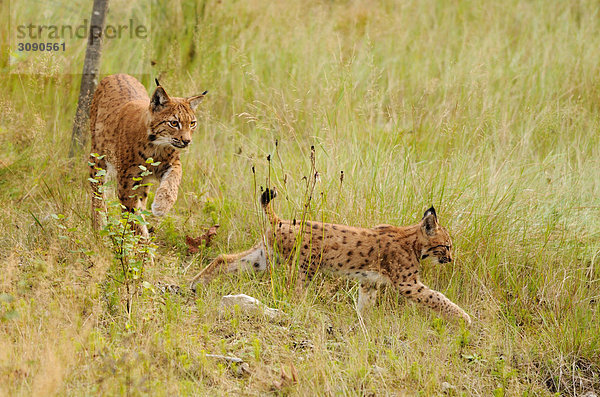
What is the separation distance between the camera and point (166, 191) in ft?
19.4

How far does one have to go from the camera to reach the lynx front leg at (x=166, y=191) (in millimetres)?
5758

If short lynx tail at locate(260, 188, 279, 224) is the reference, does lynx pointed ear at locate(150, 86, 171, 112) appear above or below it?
above

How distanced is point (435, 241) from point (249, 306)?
5.38 ft

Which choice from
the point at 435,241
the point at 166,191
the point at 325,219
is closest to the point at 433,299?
the point at 435,241

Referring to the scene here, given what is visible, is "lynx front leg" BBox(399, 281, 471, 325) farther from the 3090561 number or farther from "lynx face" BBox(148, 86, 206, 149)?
the 3090561 number

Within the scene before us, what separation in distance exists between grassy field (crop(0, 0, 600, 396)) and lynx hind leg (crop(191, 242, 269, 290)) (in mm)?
111

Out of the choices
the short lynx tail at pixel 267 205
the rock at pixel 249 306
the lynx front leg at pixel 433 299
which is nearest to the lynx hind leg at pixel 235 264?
the short lynx tail at pixel 267 205

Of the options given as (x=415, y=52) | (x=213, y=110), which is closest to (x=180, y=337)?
(x=213, y=110)

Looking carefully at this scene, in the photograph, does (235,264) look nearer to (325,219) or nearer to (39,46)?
(325,219)

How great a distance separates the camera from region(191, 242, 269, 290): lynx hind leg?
5.87 m

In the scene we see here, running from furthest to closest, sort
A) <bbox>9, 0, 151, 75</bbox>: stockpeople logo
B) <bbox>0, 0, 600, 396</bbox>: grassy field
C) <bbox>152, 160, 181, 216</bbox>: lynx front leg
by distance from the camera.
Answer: <bbox>9, 0, 151, 75</bbox>: stockpeople logo → <bbox>152, 160, 181, 216</bbox>: lynx front leg → <bbox>0, 0, 600, 396</bbox>: grassy field

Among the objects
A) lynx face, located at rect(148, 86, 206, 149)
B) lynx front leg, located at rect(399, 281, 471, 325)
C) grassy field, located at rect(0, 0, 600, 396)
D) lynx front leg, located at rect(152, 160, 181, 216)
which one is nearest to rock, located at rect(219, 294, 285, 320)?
grassy field, located at rect(0, 0, 600, 396)

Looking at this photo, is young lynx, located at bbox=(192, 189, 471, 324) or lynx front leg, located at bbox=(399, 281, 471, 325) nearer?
lynx front leg, located at bbox=(399, 281, 471, 325)

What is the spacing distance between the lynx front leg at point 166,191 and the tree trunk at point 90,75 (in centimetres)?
160
